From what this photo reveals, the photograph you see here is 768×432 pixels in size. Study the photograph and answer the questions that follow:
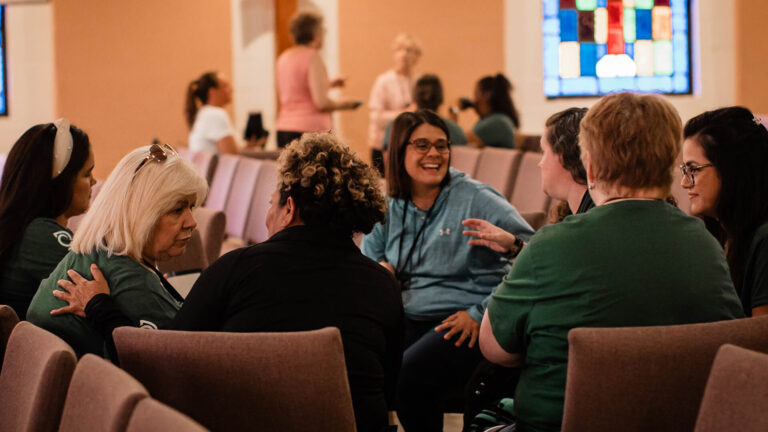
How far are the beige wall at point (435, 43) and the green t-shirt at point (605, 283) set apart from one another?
27.8 ft

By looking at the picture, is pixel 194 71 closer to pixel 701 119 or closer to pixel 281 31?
pixel 281 31

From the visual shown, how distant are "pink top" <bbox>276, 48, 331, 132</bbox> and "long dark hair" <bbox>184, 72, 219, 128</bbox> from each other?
56 cm

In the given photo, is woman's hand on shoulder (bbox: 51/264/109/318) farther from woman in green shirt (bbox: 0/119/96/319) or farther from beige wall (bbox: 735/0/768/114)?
beige wall (bbox: 735/0/768/114)

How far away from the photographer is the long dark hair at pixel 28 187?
8.65ft

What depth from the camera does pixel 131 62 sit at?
977cm

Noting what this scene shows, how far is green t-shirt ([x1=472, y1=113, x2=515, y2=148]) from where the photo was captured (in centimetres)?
739

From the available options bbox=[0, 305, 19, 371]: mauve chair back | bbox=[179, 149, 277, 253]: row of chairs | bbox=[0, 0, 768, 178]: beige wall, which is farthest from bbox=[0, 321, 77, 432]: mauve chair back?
bbox=[0, 0, 768, 178]: beige wall

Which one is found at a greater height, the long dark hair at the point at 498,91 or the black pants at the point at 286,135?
the long dark hair at the point at 498,91

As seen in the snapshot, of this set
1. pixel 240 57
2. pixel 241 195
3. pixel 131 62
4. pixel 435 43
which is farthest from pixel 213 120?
pixel 435 43

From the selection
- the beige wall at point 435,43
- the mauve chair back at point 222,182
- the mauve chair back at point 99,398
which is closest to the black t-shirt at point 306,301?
the mauve chair back at point 99,398

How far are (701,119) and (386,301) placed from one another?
3.08 ft

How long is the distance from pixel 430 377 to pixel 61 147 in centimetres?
130

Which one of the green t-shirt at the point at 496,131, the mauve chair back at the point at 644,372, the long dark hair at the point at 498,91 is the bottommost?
the mauve chair back at the point at 644,372

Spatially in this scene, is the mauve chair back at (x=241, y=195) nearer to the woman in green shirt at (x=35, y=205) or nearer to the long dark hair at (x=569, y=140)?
the woman in green shirt at (x=35, y=205)
